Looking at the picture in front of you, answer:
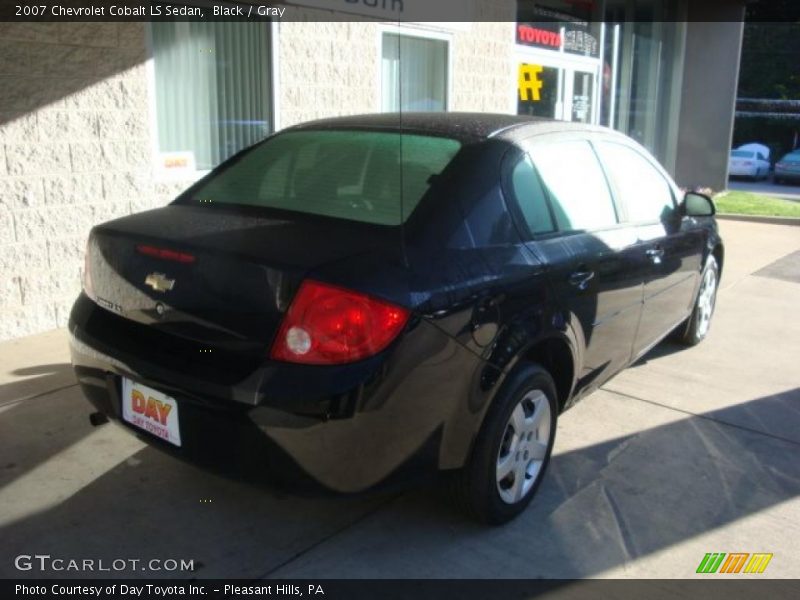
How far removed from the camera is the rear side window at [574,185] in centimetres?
343

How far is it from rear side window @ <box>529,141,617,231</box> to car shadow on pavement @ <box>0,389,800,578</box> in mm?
1156

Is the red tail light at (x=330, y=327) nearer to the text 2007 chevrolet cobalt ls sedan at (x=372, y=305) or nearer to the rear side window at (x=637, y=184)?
the text 2007 chevrolet cobalt ls sedan at (x=372, y=305)

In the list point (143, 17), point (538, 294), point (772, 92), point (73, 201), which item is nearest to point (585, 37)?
point (143, 17)

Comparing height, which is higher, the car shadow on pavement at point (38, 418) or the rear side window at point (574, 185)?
the rear side window at point (574, 185)

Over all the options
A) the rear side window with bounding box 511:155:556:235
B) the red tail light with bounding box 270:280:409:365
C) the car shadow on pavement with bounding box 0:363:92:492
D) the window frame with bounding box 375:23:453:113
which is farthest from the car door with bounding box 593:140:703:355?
the window frame with bounding box 375:23:453:113

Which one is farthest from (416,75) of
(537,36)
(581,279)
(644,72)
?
(644,72)

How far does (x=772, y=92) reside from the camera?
111 feet

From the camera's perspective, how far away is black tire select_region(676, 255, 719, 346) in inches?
212

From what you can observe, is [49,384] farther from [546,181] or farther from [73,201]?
[546,181]

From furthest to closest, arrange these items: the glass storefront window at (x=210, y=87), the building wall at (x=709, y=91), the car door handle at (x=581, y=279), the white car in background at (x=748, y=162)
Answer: the white car in background at (x=748, y=162)
the building wall at (x=709, y=91)
the glass storefront window at (x=210, y=87)
the car door handle at (x=581, y=279)

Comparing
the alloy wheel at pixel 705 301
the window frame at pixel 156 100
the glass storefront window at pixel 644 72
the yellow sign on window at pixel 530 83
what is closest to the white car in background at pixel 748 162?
the glass storefront window at pixel 644 72

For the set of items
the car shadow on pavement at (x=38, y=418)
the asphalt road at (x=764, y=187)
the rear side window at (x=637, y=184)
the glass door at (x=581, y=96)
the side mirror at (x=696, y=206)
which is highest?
the glass door at (x=581, y=96)

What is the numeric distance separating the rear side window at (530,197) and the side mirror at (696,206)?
1.83 metres

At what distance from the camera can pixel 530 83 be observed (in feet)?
34.9
